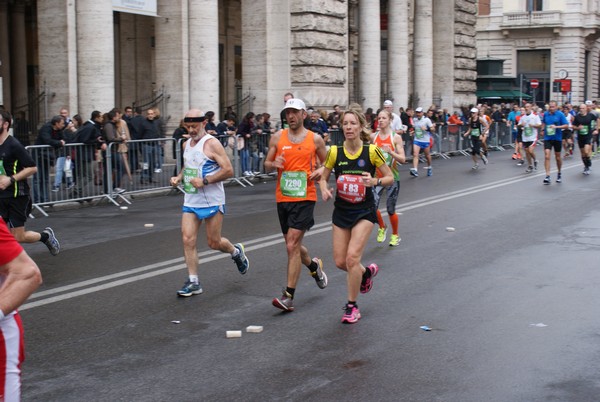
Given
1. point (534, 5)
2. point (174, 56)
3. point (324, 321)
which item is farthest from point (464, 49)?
point (324, 321)

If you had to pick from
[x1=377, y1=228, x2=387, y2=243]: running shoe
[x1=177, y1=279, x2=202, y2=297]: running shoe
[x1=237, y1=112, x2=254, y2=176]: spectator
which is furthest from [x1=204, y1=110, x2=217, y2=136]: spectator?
[x1=177, y1=279, x2=202, y2=297]: running shoe

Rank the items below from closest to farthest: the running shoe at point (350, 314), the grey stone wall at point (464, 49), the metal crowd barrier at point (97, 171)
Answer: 1. the running shoe at point (350, 314)
2. the metal crowd barrier at point (97, 171)
3. the grey stone wall at point (464, 49)

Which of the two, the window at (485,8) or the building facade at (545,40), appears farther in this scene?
the window at (485,8)

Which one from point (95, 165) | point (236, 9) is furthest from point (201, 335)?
point (236, 9)

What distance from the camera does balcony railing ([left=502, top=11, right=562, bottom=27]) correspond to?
6600cm

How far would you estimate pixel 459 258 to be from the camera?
1097cm

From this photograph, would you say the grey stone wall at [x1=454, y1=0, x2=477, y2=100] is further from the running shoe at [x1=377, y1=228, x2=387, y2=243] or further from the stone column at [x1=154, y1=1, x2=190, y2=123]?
the running shoe at [x1=377, y1=228, x2=387, y2=243]

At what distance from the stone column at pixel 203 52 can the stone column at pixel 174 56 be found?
5.7 inches

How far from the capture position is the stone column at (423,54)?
3622 cm

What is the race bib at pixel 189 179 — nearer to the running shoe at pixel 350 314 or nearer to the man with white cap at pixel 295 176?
the man with white cap at pixel 295 176

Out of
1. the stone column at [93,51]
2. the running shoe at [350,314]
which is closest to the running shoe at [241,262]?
the running shoe at [350,314]

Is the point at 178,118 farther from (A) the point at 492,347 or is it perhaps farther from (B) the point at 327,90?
(A) the point at 492,347

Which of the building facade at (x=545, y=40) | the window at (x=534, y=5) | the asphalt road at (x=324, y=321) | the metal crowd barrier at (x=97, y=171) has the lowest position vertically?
the asphalt road at (x=324, y=321)

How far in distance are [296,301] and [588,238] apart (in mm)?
5461
